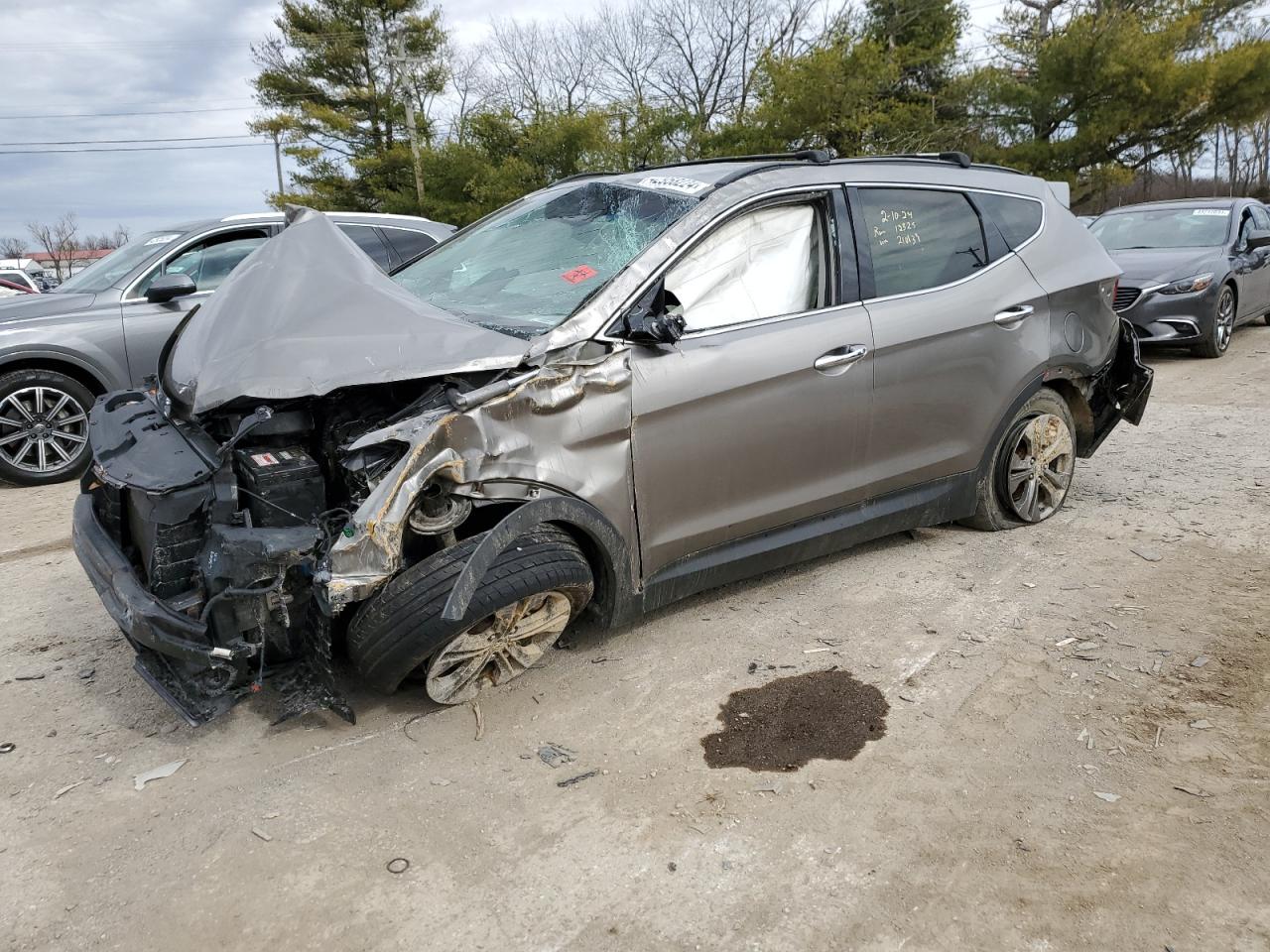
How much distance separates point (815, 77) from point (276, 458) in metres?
25.2

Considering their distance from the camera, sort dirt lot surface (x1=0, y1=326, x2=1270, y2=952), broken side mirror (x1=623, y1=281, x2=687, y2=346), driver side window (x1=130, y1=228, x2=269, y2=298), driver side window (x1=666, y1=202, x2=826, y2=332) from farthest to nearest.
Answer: driver side window (x1=130, y1=228, x2=269, y2=298) < driver side window (x1=666, y1=202, x2=826, y2=332) < broken side mirror (x1=623, y1=281, x2=687, y2=346) < dirt lot surface (x1=0, y1=326, x2=1270, y2=952)

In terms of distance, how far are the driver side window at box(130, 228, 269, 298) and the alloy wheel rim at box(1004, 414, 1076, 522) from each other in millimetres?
5526

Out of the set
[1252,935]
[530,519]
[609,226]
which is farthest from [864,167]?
[1252,935]

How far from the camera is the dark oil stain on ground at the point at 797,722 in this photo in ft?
9.53

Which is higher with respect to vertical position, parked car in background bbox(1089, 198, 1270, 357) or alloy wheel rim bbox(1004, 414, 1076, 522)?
parked car in background bbox(1089, 198, 1270, 357)

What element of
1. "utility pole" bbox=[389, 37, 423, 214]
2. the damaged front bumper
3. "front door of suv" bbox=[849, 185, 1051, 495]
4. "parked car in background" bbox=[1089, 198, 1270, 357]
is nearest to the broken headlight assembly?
"parked car in background" bbox=[1089, 198, 1270, 357]

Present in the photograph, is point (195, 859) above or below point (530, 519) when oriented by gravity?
below

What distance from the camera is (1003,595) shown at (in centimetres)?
402

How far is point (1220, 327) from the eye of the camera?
9570 mm

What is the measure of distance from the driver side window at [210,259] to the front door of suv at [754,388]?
473 centimetres

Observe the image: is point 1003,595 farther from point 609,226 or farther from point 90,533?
point 90,533

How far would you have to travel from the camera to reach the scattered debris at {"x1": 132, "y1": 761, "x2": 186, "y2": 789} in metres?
2.86

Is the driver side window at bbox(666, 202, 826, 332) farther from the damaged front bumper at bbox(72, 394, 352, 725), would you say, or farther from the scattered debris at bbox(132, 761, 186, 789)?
the scattered debris at bbox(132, 761, 186, 789)

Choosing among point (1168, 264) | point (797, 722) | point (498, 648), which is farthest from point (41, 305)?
point (1168, 264)
